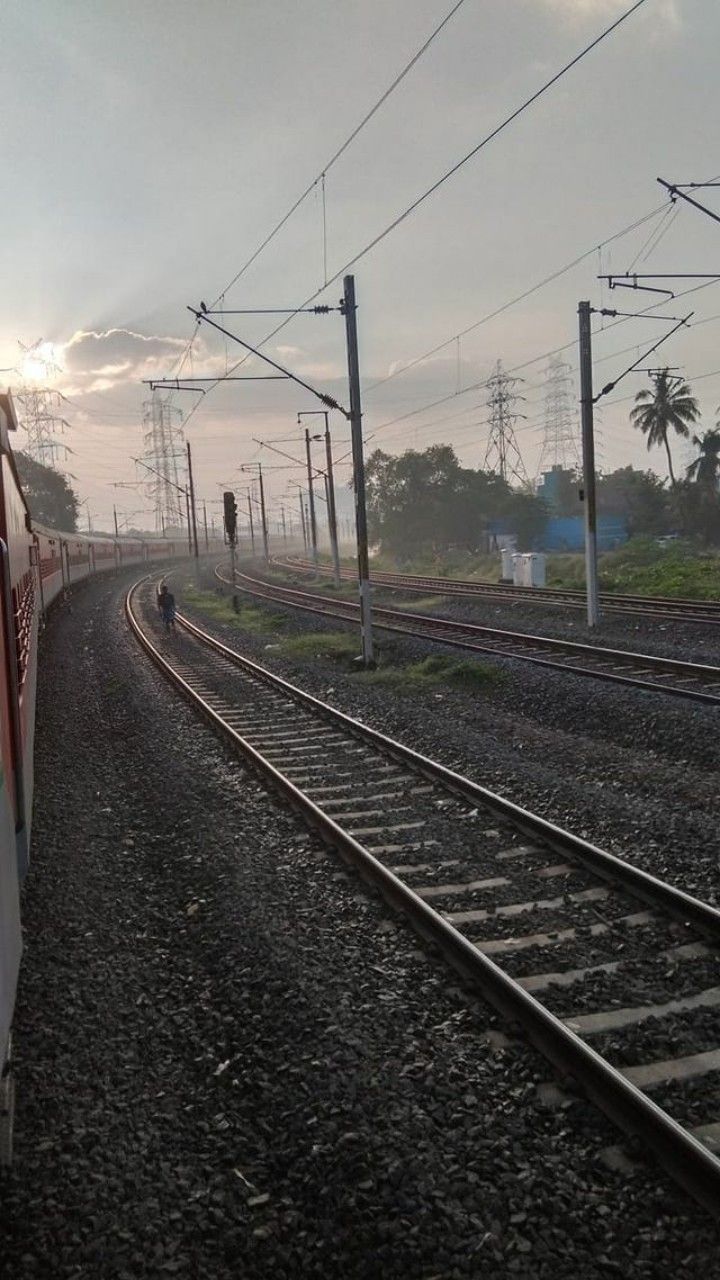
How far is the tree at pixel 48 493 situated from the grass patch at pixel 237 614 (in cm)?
4862

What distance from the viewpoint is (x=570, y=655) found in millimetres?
16016

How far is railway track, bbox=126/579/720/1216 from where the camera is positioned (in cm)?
393

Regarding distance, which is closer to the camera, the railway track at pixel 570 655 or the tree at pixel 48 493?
the railway track at pixel 570 655

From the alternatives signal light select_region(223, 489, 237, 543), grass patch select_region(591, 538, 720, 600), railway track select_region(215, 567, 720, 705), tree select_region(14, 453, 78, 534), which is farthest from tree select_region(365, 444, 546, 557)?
railway track select_region(215, 567, 720, 705)

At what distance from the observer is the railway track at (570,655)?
506 inches

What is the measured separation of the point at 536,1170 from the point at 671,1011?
1.43 metres

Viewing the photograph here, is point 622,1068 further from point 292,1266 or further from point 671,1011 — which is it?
point 292,1266

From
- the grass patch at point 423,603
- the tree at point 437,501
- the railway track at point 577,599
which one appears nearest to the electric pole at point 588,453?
the railway track at point 577,599

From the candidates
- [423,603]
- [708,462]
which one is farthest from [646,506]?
[423,603]

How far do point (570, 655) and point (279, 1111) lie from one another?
12870 millimetres

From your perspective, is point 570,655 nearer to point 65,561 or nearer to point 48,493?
point 65,561

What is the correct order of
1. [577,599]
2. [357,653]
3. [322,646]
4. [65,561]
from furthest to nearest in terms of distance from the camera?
[65,561]
[577,599]
[322,646]
[357,653]

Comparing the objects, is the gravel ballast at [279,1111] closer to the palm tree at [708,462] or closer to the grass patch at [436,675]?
the grass patch at [436,675]

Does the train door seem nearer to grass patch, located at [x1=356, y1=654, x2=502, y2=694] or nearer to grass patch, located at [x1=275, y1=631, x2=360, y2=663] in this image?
grass patch, located at [x1=275, y1=631, x2=360, y2=663]
